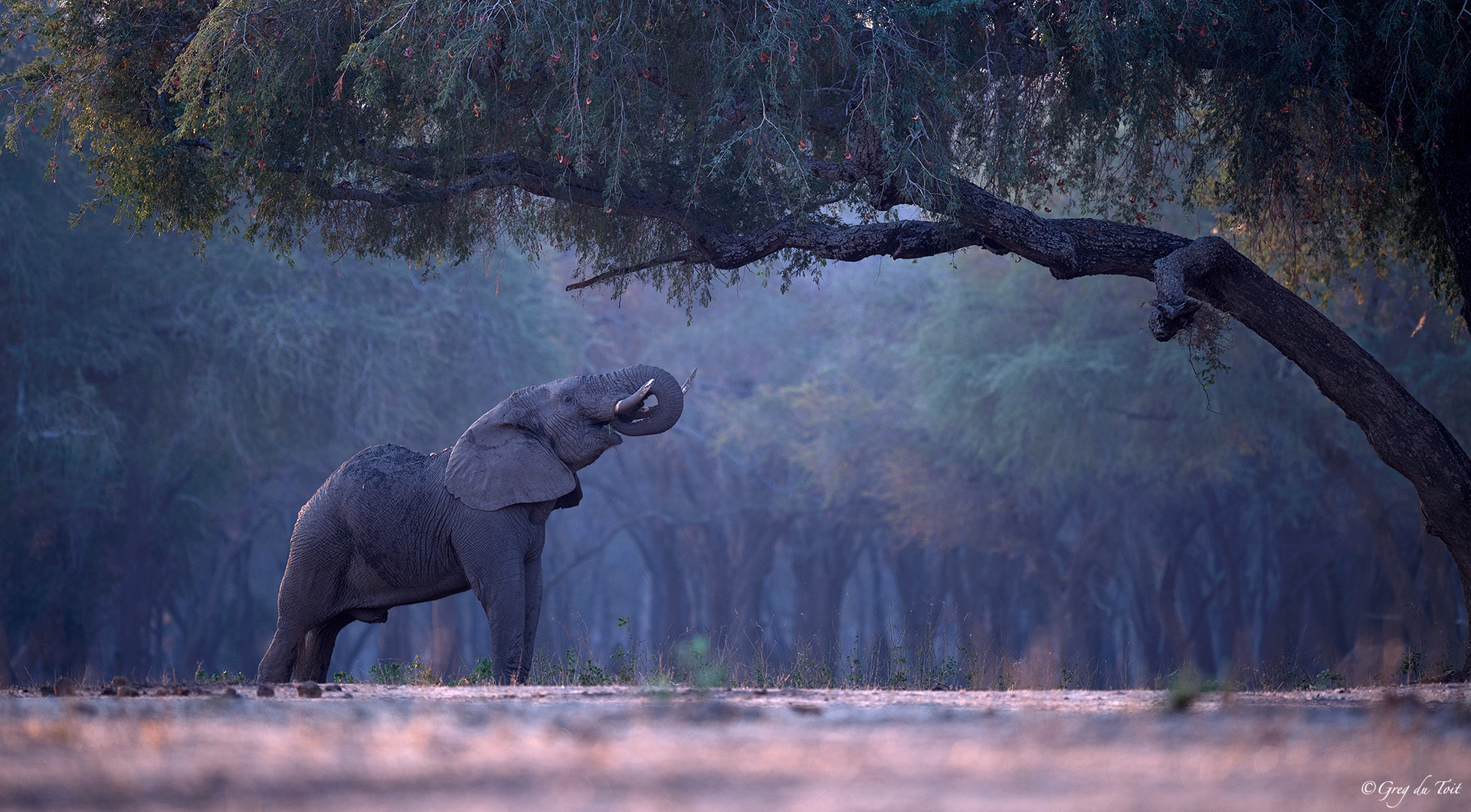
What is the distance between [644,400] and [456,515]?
1747 mm

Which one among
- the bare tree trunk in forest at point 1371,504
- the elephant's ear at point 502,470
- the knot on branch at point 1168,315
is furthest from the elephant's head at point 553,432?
the bare tree trunk in forest at point 1371,504

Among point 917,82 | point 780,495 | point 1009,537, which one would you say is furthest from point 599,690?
point 780,495

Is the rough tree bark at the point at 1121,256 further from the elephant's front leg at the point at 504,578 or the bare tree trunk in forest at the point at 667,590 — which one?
the bare tree trunk in forest at the point at 667,590

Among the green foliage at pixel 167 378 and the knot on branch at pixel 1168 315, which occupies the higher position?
the green foliage at pixel 167 378

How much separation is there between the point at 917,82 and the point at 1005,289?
1721 cm

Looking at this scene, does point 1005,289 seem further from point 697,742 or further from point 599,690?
point 697,742

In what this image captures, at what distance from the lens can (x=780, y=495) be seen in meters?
34.9

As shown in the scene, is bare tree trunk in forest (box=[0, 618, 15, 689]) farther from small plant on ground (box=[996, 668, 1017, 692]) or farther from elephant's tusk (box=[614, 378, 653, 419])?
small plant on ground (box=[996, 668, 1017, 692])

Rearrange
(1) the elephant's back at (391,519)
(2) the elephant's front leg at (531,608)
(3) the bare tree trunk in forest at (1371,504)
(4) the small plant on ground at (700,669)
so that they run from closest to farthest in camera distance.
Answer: (4) the small plant on ground at (700,669)
(2) the elephant's front leg at (531,608)
(1) the elephant's back at (391,519)
(3) the bare tree trunk in forest at (1371,504)

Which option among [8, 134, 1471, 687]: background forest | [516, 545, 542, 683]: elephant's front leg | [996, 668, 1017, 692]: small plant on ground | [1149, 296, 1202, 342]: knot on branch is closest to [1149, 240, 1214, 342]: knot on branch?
[1149, 296, 1202, 342]: knot on branch

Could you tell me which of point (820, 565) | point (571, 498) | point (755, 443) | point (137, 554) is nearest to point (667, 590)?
point (820, 565)

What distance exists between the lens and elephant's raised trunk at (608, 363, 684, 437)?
10539 mm

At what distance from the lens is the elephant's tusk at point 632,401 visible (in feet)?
34.3

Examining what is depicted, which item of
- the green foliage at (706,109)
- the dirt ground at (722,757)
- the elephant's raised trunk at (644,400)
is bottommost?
the dirt ground at (722,757)
